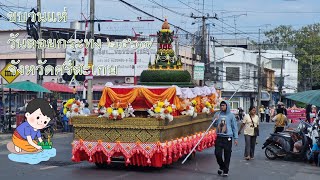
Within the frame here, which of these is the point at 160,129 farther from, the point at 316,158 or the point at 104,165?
the point at 316,158

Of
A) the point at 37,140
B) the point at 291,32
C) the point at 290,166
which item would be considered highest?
the point at 291,32

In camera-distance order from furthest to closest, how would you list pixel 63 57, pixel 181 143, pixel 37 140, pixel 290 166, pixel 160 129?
pixel 63 57, pixel 290 166, pixel 181 143, pixel 160 129, pixel 37 140

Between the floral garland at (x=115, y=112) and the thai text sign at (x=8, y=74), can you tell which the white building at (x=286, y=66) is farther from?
the floral garland at (x=115, y=112)

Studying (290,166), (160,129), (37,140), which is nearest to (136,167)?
(160,129)

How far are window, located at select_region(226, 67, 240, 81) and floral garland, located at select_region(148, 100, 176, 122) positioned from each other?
5435 cm

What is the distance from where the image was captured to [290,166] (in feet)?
52.3

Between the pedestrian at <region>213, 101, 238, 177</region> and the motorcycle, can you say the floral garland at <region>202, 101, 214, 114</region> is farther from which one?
the pedestrian at <region>213, 101, 238, 177</region>

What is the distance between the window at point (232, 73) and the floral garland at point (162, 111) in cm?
5435

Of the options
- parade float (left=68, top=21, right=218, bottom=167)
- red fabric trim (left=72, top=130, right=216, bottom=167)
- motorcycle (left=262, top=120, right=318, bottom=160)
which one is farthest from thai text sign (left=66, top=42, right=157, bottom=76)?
red fabric trim (left=72, top=130, right=216, bottom=167)

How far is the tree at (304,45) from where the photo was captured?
91.6 meters

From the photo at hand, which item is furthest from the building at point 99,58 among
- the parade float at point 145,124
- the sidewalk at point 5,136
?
the parade float at point 145,124

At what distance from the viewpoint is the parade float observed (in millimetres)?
12922

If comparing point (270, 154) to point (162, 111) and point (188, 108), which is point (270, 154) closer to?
point (188, 108)

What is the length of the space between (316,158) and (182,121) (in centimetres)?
483
